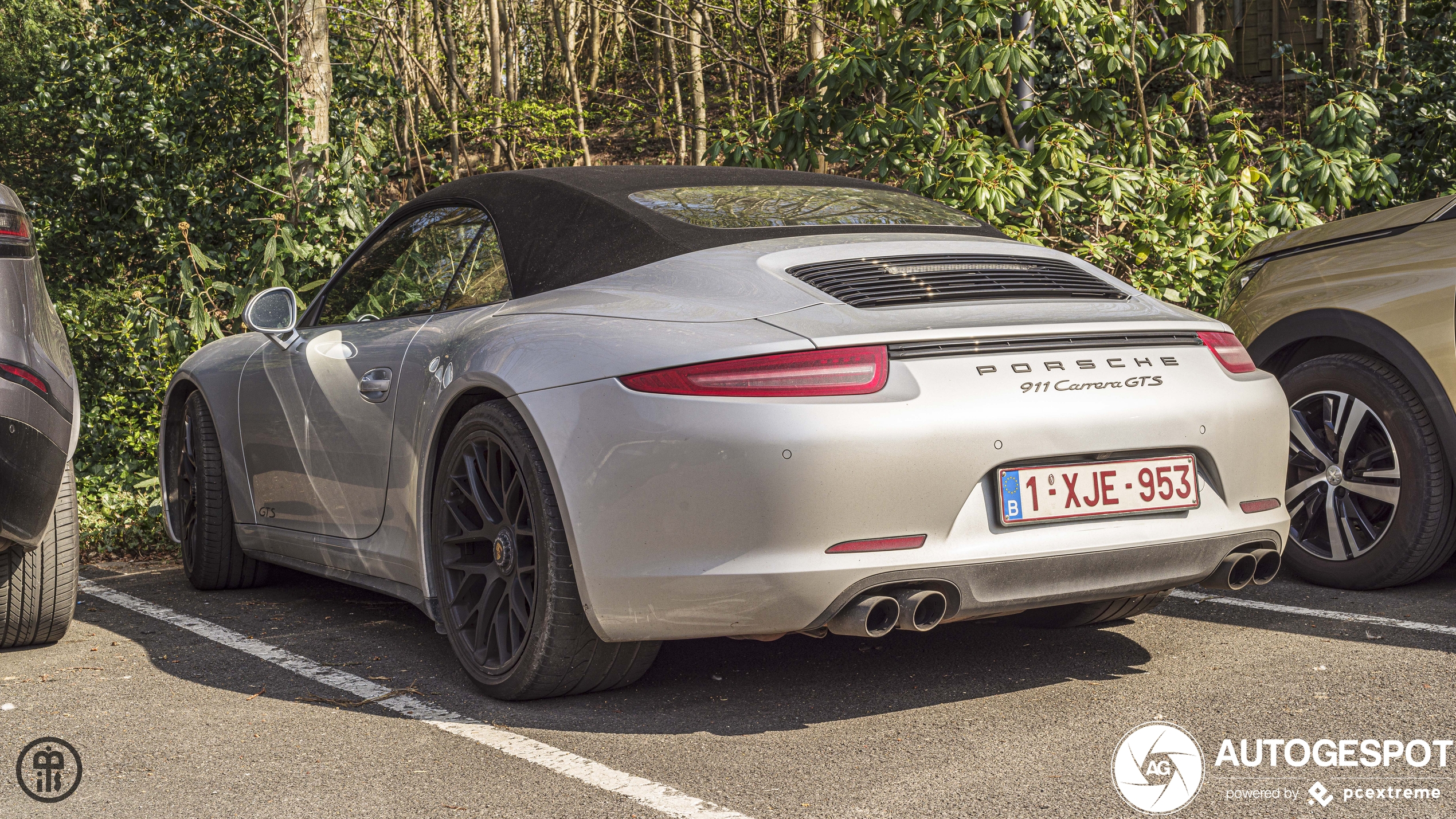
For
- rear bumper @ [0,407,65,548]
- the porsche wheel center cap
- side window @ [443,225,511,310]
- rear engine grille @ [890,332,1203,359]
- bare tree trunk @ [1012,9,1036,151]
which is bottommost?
the porsche wheel center cap

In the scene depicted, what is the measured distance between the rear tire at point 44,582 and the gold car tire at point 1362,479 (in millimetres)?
3891

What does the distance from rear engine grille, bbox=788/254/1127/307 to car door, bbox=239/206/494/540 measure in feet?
3.99

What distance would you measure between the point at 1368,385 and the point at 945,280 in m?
2.00

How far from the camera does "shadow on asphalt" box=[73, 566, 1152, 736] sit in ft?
10.5

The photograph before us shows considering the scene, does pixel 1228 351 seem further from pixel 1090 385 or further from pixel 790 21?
pixel 790 21

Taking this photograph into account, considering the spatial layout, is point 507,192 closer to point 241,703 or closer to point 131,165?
point 241,703

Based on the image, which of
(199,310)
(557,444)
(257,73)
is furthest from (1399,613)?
(257,73)

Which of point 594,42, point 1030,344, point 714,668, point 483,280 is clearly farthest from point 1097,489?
point 594,42

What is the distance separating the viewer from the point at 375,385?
3834mm

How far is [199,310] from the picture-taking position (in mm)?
7680

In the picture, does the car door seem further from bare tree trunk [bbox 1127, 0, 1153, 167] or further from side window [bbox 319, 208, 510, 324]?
bare tree trunk [bbox 1127, 0, 1153, 167]

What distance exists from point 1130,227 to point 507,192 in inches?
159

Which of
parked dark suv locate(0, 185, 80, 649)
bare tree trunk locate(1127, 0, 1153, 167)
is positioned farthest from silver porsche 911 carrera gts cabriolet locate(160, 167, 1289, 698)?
bare tree trunk locate(1127, 0, 1153, 167)

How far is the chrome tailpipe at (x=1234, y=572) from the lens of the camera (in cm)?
314
